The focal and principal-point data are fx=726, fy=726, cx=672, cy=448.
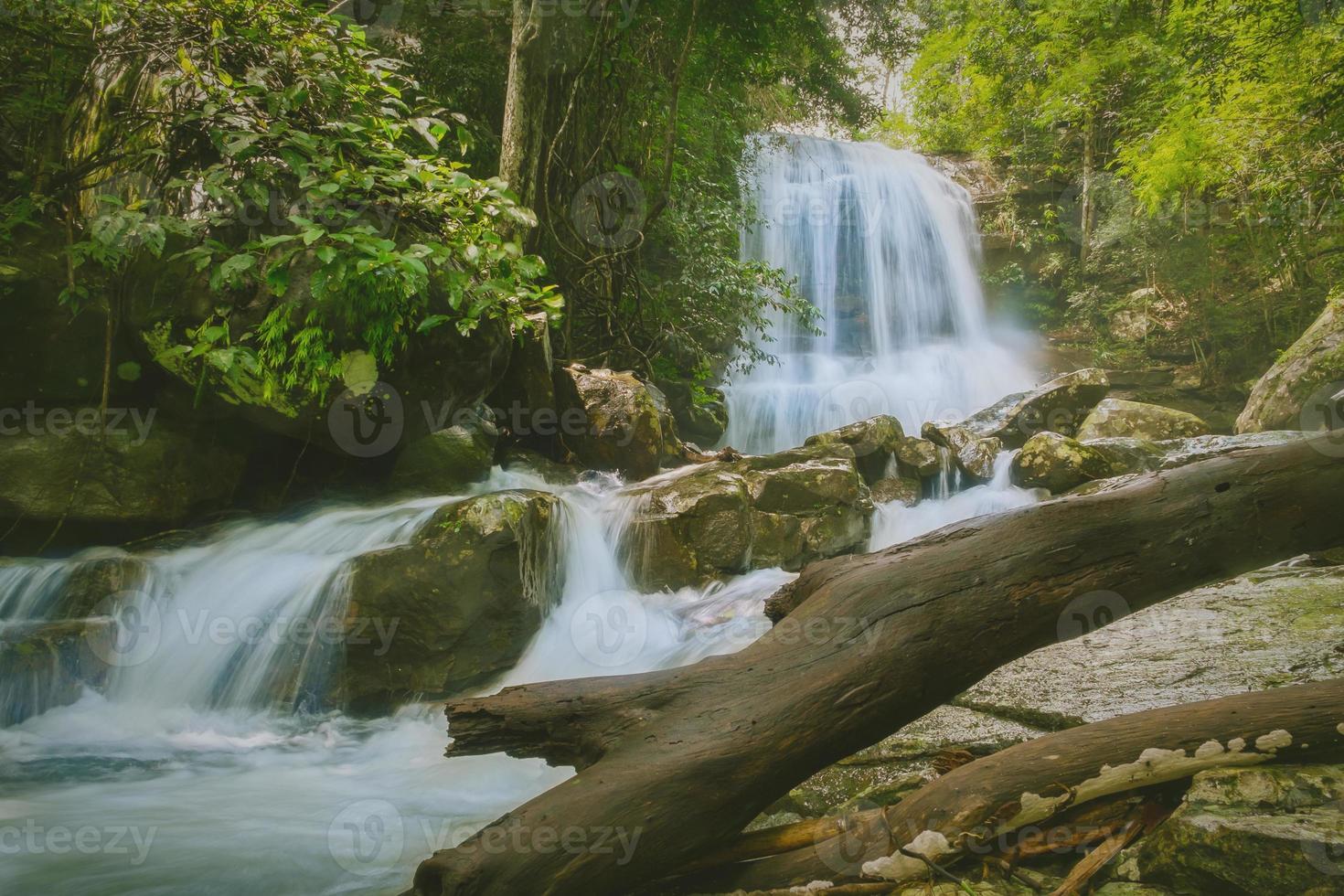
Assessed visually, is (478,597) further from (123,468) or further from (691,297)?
(691,297)

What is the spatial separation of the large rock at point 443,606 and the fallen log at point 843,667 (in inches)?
104

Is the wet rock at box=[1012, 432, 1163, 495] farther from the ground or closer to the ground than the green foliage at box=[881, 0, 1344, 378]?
closer to the ground

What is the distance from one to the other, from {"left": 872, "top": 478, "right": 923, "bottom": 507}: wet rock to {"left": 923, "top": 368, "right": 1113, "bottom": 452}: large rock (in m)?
1.87

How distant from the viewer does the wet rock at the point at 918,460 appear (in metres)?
8.60

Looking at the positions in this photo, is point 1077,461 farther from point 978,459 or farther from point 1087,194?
point 1087,194

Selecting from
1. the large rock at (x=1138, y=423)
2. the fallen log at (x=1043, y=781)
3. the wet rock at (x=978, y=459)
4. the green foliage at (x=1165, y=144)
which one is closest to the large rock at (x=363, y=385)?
the fallen log at (x=1043, y=781)

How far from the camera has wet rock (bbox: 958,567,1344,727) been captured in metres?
2.30

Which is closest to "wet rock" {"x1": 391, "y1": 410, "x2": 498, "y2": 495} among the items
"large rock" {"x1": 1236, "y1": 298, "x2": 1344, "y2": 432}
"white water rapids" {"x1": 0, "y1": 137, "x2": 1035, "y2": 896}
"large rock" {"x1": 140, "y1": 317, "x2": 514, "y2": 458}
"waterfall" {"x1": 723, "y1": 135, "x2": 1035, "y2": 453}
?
"large rock" {"x1": 140, "y1": 317, "x2": 514, "y2": 458}

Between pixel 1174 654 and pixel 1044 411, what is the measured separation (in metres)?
8.48

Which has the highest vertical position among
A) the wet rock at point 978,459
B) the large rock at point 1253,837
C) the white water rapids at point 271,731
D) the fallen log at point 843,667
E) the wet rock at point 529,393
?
the wet rock at point 529,393

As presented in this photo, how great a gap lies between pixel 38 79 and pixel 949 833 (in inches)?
263

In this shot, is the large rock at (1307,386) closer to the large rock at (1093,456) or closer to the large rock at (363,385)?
the large rock at (1093,456)

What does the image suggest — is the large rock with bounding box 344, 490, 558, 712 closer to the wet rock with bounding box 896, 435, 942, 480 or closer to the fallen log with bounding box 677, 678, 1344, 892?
the fallen log with bounding box 677, 678, 1344, 892

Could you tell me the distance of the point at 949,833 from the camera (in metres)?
1.62
